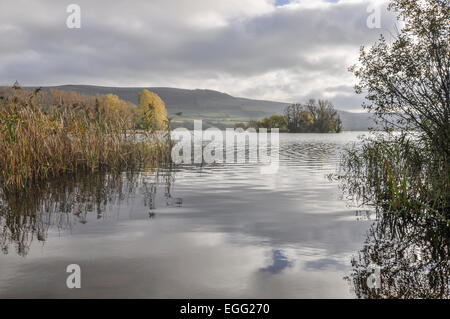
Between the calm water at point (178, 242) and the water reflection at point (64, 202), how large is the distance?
0.03 meters

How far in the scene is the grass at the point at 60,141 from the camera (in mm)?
11953

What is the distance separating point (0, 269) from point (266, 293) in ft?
13.2

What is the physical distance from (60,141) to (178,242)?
31.1 feet

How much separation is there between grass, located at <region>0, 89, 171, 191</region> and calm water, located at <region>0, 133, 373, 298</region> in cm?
135

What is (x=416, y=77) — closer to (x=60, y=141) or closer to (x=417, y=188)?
(x=417, y=188)

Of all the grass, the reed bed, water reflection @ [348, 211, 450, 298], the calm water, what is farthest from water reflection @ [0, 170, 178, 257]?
the reed bed

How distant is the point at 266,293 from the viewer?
4.81 metres

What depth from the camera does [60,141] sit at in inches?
565

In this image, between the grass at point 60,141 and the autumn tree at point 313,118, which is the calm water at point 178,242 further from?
the autumn tree at point 313,118

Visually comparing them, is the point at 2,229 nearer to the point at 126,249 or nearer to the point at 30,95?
the point at 126,249

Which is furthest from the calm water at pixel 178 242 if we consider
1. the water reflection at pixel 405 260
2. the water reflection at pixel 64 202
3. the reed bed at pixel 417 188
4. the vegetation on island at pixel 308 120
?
the vegetation on island at pixel 308 120

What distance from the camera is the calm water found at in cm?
502

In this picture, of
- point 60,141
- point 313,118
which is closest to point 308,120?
point 313,118

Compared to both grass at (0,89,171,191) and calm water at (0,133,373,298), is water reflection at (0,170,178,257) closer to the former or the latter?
calm water at (0,133,373,298)
